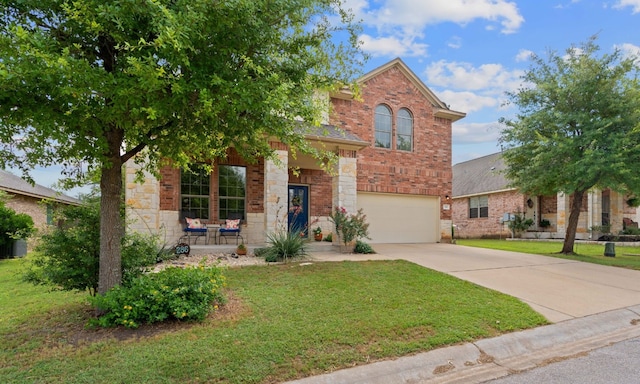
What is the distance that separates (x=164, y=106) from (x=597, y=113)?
13.6m

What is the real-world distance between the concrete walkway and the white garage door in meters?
4.53

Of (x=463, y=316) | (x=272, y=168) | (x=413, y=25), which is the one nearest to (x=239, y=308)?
(x=463, y=316)

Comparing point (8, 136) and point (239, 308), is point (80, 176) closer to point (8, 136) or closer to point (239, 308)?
point (8, 136)

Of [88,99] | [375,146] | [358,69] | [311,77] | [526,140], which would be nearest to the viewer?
[88,99]

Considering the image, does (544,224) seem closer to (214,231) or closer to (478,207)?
(478,207)

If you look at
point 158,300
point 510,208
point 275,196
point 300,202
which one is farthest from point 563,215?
point 158,300

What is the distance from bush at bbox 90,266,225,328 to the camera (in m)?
4.25

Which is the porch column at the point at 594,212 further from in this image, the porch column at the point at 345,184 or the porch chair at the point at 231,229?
the porch chair at the point at 231,229

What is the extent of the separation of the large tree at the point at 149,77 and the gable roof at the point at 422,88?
9820mm

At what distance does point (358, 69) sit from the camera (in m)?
6.02

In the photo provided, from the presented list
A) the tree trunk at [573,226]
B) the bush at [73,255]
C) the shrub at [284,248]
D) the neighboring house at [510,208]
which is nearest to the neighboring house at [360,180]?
the shrub at [284,248]

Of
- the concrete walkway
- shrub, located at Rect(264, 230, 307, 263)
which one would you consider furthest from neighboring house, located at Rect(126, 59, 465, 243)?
the concrete walkway

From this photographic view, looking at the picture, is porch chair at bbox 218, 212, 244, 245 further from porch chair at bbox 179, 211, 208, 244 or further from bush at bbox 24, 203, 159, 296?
bush at bbox 24, 203, 159, 296

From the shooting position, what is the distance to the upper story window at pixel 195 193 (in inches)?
435
